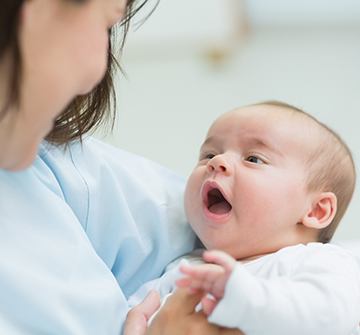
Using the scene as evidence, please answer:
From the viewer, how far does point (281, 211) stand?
3.14 ft

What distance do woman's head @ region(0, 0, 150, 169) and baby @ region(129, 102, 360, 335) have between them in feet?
0.73

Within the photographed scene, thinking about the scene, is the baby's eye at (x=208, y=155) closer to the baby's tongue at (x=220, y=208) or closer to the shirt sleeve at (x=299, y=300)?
the baby's tongue at (x=220, y=208)

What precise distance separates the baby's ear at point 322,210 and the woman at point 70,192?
0.18m

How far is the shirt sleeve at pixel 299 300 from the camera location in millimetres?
709

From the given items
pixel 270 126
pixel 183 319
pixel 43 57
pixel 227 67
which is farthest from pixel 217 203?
pixel 227 67

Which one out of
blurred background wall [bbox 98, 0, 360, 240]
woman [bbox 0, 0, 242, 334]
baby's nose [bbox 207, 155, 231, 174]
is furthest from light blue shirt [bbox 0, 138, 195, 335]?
blurred background wall [bbox 98, 0, 360, 240]

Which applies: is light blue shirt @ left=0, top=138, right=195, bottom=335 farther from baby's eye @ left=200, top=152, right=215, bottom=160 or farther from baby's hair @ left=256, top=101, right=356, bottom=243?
baby's hair @ left=256, top=101, right=356, bottom=243

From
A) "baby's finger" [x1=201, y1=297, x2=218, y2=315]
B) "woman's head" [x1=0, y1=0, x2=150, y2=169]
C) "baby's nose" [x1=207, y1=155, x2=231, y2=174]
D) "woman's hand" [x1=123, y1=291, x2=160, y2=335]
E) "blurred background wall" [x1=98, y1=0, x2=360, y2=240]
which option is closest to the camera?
"woman's head" [x1=0, y1=0, x2=150, y2=169]

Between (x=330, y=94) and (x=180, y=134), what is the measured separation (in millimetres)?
592

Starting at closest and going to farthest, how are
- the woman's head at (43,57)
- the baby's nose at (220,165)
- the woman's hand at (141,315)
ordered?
the woman's head at (43,57) → the woman's hand at (141,315) → the baby's nose at (220,165)

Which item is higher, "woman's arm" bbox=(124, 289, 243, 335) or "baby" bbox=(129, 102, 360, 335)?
"baby" bbox=(129, 102, 360, 335)

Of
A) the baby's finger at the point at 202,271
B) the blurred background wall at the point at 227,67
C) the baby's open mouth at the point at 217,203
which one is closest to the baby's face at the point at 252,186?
the baby's open mouth at the point at 217,203

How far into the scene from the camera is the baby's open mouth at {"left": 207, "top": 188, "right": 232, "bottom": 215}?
975mm

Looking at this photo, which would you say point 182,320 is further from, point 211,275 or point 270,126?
point 270,126
